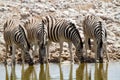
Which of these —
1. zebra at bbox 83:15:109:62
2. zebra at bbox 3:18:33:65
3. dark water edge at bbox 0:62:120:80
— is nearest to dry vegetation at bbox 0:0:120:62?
zebra at bbox 83:15:109:62

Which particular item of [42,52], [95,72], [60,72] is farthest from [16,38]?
[95,72]

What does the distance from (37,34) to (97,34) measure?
2.13 m

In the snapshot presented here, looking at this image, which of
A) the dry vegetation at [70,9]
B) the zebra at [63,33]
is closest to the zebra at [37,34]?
the zebra at [63,33]

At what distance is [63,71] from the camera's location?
18.1 metres

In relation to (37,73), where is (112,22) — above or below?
above

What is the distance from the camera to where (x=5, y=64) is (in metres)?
20.0

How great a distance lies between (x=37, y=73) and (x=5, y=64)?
2.65 metres

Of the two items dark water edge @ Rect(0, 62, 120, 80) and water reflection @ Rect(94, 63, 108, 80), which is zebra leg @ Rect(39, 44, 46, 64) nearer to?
dark water edge @ Rect(0, 62, 120, 80)

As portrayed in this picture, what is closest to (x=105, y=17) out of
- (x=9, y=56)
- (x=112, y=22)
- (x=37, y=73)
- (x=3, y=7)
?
(x=112, y=22)

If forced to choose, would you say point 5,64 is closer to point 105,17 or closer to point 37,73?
point 37,73

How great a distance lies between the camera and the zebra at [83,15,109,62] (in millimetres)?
19328

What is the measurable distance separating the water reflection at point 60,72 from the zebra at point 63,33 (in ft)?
1.80

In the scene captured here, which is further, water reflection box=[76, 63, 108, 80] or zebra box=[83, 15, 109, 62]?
zebra box=[83, 15, 109, 62]

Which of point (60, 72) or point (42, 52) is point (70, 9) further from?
point (60, 72)
